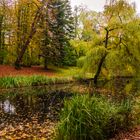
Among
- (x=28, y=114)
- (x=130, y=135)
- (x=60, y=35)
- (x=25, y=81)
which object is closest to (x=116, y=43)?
(x=25, y=81)

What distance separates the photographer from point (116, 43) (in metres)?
27.6

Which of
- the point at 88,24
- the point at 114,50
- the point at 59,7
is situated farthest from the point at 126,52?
the point at 59,7

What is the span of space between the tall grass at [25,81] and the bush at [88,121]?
15.4m

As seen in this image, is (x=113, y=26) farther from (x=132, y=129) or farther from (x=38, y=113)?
(x=132, y=129)

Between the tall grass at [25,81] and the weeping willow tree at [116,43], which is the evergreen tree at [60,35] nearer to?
the weeping willow tree at [116,43]

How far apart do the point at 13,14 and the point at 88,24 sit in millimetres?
9524

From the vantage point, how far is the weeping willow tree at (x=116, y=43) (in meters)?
26.1

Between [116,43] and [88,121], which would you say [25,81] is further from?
[88,121]

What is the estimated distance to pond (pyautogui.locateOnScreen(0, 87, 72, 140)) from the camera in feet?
35.1

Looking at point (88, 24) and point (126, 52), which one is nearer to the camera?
point (126, 52)

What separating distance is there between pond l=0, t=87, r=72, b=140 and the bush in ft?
5.41

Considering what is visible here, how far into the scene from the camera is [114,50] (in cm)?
2686

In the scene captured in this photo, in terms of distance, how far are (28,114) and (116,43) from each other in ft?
50.0

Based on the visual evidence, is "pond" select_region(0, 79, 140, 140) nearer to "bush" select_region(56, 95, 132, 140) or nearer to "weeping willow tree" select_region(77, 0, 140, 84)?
"bush" select_region(56, 95, 132, 140)
